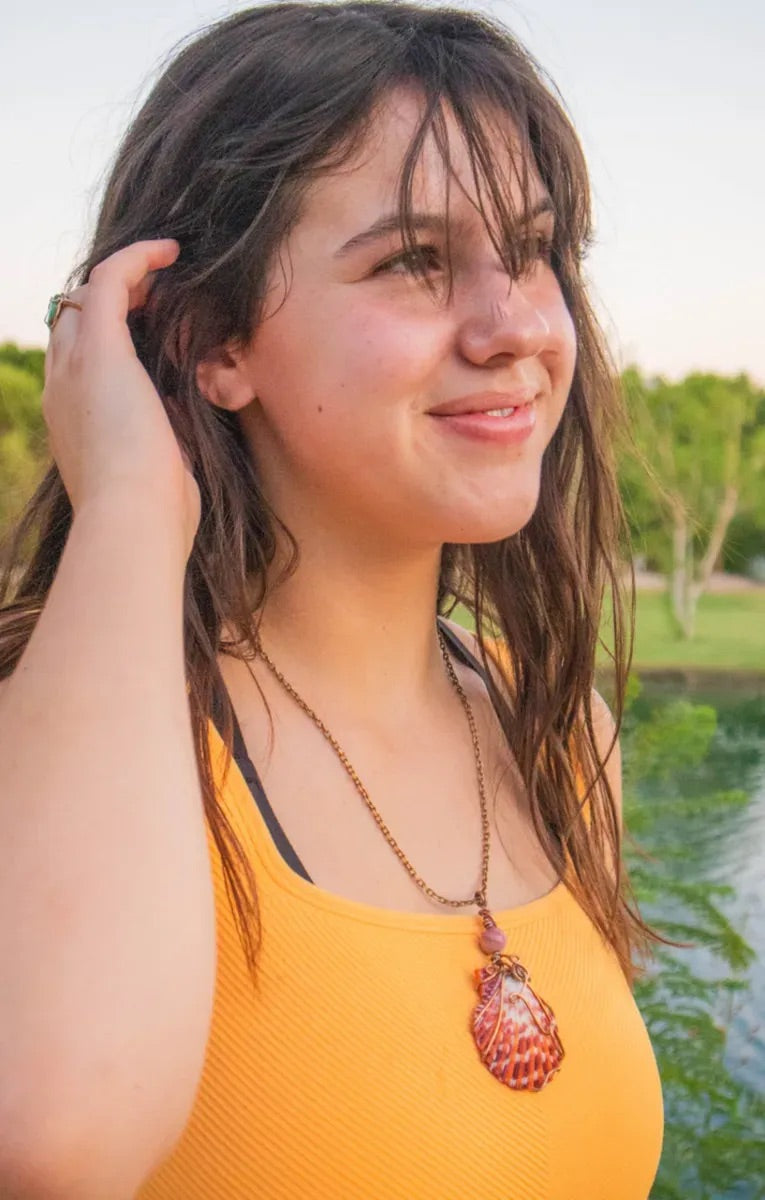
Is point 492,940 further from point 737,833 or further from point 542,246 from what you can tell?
point 737,833

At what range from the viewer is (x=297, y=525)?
184 cm

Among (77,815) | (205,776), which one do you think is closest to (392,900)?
(205,776)

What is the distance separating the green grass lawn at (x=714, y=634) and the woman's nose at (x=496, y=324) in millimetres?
4005

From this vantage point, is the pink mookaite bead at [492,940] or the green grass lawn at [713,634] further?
the green grass lawn at [713,634]

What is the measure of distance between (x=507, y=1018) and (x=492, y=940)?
0.38 ft

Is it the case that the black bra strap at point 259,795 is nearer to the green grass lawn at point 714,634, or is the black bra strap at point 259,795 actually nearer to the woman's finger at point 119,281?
the woman's finger at point 119,281

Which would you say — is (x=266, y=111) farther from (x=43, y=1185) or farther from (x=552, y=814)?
(x=43, y=1185)

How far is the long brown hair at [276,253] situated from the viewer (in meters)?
1.65

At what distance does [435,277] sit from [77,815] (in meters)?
0.88

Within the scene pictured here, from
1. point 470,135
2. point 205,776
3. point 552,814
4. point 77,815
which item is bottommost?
point 552,814

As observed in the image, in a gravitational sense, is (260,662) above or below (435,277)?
below

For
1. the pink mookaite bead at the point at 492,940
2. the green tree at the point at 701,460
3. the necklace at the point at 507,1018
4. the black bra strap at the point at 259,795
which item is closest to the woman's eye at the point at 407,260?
the black bra strap at the point at 259,795

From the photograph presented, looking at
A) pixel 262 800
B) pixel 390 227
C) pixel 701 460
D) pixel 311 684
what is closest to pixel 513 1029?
pixel 262 800

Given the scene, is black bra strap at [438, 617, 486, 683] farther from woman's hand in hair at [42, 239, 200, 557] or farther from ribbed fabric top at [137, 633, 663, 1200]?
woman's hand in hair at [42, 239, 200, 557]
